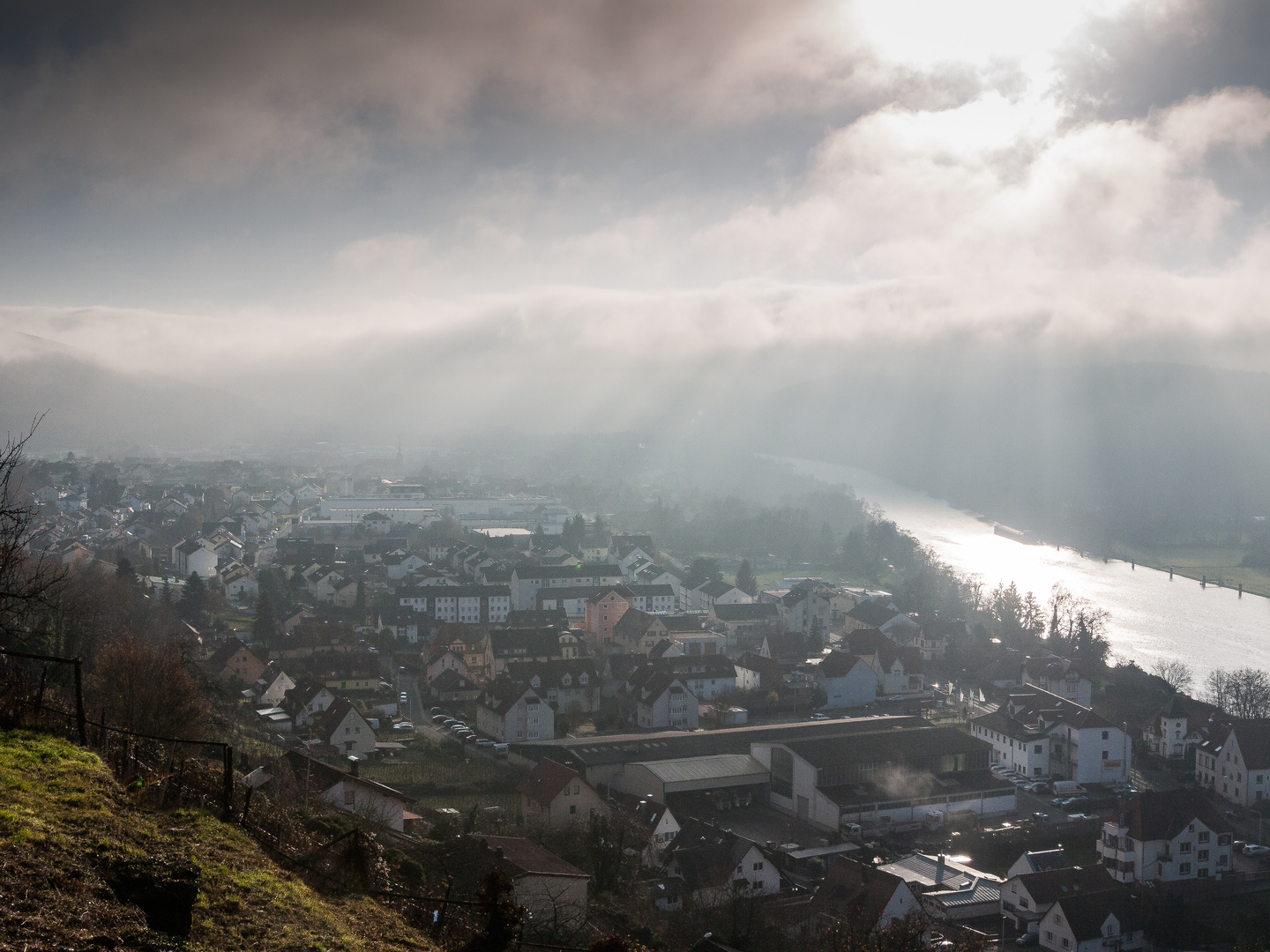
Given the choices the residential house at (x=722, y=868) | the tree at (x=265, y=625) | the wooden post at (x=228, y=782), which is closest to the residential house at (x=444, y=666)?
the tree at (x=265, y=625)

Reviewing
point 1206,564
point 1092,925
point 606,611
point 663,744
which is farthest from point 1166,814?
point 1206,564

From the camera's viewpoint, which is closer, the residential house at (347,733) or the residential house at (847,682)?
the residential house at (347,733)

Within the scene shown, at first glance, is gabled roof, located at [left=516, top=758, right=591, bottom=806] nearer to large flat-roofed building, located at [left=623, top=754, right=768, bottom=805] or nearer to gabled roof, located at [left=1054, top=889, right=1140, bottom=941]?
large flat-roofed building, located at [left=623, top=754, right=768, bottom=805]

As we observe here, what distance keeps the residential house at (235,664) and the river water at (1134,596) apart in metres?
12.5

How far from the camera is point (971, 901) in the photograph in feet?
22.3

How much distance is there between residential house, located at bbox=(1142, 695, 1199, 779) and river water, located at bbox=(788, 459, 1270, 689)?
2.56 metres

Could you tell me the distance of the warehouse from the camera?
8617 millimetres

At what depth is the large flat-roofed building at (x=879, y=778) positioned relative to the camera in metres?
8.61

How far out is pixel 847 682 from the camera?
42.3ft

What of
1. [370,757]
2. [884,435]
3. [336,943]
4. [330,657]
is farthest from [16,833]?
[884,435]

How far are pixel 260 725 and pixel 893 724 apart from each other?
22.4 feet

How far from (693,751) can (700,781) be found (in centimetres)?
90

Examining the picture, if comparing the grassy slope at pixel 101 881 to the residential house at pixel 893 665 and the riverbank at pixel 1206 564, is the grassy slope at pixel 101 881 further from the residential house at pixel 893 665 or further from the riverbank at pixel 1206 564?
the riverbank at pixel 1206 564

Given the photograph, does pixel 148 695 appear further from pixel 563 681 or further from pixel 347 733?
pixel 563 681
